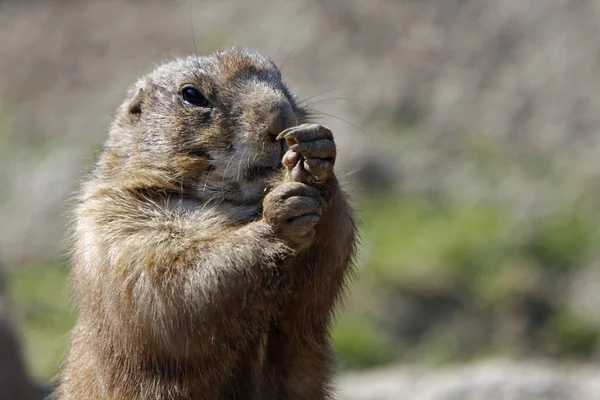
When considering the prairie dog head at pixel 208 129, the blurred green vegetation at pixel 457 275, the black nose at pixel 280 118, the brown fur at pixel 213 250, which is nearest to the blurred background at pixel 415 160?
the blurred green vegetation at pixel 457 275

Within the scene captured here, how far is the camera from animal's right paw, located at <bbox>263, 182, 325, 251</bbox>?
16.0ft

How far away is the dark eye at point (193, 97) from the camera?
222 inches

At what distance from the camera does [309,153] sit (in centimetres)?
490

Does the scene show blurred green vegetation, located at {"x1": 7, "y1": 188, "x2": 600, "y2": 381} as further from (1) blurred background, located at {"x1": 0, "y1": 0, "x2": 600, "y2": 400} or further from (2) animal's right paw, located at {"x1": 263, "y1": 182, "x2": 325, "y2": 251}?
(2) animal's right paw, located at {"x1": 263, "y1": 182, "x2": 325, "y2": 251}

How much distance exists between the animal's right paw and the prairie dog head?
0.30m

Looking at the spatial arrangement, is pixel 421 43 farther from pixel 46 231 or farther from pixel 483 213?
pixel 46 231

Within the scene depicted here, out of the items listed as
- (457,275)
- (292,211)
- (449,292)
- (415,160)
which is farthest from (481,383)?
(415,160)

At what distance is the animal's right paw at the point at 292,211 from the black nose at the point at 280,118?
37 cm

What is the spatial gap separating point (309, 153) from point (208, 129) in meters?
0.77

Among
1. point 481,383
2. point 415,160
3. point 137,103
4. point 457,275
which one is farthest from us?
A: point 415,160

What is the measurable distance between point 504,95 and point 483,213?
6.44ft

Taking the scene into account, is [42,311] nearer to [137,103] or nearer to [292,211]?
[137,103]

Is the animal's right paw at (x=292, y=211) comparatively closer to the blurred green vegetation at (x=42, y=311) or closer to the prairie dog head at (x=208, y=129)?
the prairie dog head at (x=208, y=129)

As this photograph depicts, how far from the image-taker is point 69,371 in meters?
6.05
